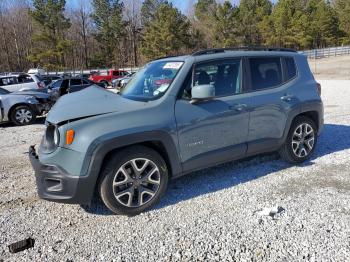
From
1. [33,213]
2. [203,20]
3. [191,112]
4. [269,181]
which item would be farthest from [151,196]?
[203,20]

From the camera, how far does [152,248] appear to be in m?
3.21

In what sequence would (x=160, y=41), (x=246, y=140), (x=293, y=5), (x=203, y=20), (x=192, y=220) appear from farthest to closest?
(x=203, y=20) < (x=293, y=5) < (x=160, y=41) < (x=246, y=140) < (x=192, y=220)

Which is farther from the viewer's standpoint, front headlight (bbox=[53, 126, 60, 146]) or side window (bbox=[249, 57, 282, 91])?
side window (bbox=[249, 57, 282, 91])

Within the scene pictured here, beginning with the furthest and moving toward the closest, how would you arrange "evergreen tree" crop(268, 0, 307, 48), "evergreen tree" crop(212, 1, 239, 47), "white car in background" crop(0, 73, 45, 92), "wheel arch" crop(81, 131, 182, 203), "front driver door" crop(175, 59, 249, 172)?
"evergreen tree" crop(268, 0, 307, 48) < "evergreen tree" crop(212, 1, 239, 47) < "white car in background" crop(0, 73, 45, 92) < "front driver door" crop(175, 59, 249, 172) < "wheel arch" crop(81, 131, 182, 203)

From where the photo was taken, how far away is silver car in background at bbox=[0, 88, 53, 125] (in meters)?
10.2

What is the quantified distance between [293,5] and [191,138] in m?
68.5

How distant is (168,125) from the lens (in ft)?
12.7

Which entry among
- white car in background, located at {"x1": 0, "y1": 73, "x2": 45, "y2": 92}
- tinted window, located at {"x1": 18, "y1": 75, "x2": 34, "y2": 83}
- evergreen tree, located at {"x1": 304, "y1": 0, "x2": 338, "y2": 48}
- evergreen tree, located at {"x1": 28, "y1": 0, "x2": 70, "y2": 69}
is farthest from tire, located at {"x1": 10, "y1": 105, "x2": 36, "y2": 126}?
evergreen tree, located at {"x1": 304, "y1": 0, "x2": 338, "y2": 48}

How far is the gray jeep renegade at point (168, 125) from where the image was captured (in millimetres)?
3541

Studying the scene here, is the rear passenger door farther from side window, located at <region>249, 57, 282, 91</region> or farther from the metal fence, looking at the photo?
the metal fence

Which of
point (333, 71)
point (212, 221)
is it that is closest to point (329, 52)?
point (333, 71)

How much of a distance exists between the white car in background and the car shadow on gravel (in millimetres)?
12025

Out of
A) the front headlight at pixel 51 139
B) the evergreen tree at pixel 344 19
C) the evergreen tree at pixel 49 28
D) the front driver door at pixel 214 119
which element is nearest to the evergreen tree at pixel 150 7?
the evergreen tree at pixel 49 28

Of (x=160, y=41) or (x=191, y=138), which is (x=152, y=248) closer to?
(x=191, y=138)
